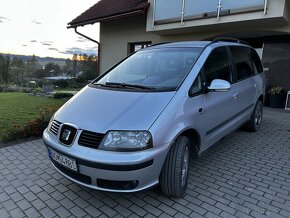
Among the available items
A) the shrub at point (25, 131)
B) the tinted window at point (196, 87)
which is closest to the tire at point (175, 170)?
the tinted window at point (196, 87)

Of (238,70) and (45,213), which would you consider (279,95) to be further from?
Answer: (45,213)

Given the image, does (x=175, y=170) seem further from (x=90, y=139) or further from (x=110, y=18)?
(x=110, y=18)

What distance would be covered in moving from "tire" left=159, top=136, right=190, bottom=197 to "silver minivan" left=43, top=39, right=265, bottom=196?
1cm

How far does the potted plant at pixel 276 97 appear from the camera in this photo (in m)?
8.77

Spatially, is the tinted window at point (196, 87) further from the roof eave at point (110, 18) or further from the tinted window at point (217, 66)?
the roof eave at point (110, 18)

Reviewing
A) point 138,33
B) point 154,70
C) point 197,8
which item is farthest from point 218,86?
point 138,33

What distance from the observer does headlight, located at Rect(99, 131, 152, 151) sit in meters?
2.34

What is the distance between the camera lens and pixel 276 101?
8844 mm

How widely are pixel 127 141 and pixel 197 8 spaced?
7.08 metres

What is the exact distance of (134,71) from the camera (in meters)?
3.59

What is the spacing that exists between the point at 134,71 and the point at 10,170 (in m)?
2.31

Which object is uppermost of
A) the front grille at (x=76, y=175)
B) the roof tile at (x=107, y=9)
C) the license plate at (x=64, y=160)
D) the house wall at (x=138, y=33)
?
the roof tile at (x=107, y=9)

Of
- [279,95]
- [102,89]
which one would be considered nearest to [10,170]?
[102,89]

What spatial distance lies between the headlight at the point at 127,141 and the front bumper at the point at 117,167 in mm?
48
